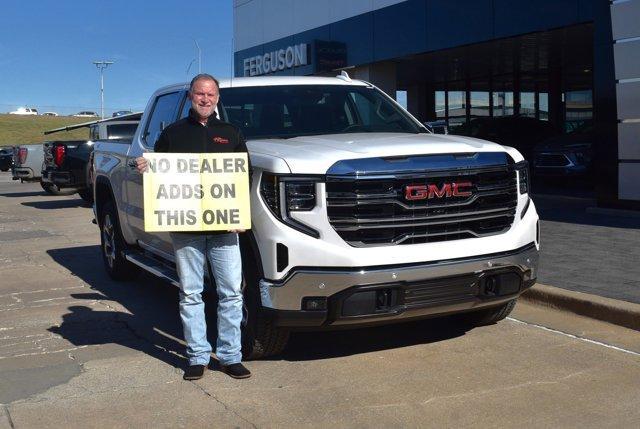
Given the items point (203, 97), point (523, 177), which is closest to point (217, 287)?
point (203, 97)

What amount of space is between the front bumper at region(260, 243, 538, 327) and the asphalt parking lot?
0.45m

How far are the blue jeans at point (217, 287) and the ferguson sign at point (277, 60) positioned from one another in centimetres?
1740

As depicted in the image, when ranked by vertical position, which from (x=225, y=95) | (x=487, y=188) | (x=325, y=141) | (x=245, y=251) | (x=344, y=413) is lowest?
(x=344, y=413)

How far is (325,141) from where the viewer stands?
18.0ft

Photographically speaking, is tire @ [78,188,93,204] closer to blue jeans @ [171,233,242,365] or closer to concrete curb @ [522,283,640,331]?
concrete curb @ [522,283,640,331]

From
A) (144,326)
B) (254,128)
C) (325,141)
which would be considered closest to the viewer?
(325,141)

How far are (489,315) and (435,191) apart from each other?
1.62 m

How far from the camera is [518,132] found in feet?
66.8

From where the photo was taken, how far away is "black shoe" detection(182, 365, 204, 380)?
5.00 metres

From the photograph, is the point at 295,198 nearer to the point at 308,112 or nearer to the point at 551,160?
the point at 308,112

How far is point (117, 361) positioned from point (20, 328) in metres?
1.56

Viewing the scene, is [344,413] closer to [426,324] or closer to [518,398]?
[518,398]

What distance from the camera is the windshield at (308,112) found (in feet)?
20.2

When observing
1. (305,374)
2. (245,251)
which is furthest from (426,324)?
(245,251)
